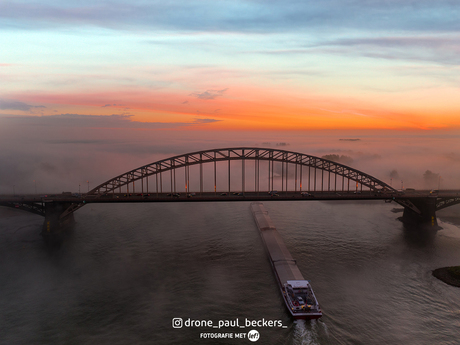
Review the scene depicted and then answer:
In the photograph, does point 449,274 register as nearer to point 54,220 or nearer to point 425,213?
point 425,213

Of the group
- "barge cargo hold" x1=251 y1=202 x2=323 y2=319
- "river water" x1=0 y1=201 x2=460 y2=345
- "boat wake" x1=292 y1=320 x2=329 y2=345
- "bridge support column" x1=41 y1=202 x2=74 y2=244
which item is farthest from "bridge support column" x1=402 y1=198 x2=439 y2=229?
"bridge support column" x1=41 y1=202 x2=74 y2=244

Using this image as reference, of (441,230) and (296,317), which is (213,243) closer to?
(296,317)

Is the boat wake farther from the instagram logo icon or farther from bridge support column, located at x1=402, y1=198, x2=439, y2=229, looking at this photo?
bridge support column, located at x1=402, y1=198, x2=439, y2=229

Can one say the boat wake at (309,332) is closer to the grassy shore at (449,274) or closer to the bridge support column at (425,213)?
the grassy shore at (449,274)

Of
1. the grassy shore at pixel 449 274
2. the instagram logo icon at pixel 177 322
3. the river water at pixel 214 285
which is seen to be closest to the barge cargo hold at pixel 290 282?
the river water at pixel 214 285

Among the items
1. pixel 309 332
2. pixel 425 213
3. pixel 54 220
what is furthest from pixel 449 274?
pixel 54 220

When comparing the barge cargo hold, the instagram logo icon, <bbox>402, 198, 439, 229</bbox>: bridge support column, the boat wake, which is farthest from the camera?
<bbox>402, 198, 439, 229</bbox>: bridge support column
